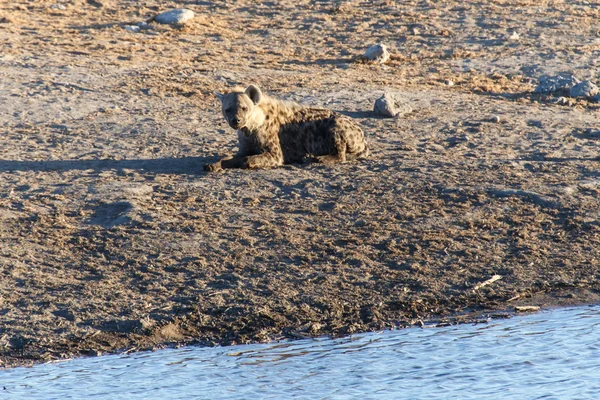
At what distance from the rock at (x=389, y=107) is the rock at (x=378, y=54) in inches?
70.8

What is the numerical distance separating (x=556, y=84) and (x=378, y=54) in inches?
71.6

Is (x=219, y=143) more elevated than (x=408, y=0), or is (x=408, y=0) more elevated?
(x=408, y=0)

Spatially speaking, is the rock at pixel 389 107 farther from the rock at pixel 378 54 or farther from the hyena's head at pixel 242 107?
the rock at pixel 378 54

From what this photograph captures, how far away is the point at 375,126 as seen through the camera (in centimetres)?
862

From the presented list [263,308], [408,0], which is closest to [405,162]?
[263,308]

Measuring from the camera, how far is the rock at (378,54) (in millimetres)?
10734

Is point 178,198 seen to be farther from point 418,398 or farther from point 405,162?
point 418,398

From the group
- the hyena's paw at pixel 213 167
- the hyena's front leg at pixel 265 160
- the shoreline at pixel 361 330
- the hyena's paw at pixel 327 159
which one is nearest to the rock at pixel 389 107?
the hyena's paw at pixel 327 159

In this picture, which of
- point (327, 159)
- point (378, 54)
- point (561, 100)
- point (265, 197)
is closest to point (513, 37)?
point (378, 54)

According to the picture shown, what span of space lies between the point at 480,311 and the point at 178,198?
217 centimetres

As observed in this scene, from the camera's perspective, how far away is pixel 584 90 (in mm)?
9742

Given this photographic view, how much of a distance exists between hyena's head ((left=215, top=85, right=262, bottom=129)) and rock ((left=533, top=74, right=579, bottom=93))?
3.38 m

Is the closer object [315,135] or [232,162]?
[232,162]

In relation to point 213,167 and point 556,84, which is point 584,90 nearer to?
point 556,84
